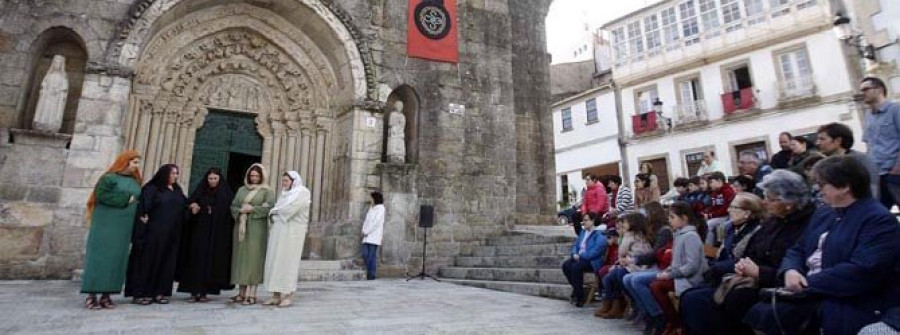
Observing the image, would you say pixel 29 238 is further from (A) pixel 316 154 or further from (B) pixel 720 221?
(B) pixel 720 221

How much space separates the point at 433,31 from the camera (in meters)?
9.57

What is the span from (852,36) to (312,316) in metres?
10.9

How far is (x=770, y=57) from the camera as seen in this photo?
15.8 metres

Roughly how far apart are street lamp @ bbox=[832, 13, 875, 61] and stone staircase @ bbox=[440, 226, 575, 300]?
579 cm

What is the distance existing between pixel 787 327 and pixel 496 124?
25.4 ft

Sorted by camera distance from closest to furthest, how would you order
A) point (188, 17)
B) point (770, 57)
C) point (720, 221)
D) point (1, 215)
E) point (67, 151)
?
point (720, 221) < point (1, 215) < point (67, 151) < point (188, 17) < point (770, 57)

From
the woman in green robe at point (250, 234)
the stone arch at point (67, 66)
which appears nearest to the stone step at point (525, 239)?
the woman in green robe at point (250, 234)

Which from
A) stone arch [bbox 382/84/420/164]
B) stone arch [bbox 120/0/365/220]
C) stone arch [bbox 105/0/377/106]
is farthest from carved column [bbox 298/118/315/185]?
stone arch [bbox 382/84/420/164]

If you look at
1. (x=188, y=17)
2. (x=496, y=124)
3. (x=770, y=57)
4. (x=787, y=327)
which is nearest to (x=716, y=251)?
(x=787, y=327)

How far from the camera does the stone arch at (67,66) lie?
6520 mm

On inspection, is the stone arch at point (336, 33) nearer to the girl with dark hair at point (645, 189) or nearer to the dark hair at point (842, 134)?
the girl with dark hair at point (645, 189)

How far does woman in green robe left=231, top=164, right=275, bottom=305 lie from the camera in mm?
4590

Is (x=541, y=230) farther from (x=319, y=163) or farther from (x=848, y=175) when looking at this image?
(x=848, y=175)

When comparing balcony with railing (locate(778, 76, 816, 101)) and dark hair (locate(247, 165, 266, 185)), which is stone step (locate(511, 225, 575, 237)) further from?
balcony with railing (locate(778, 76, 816, 101))
